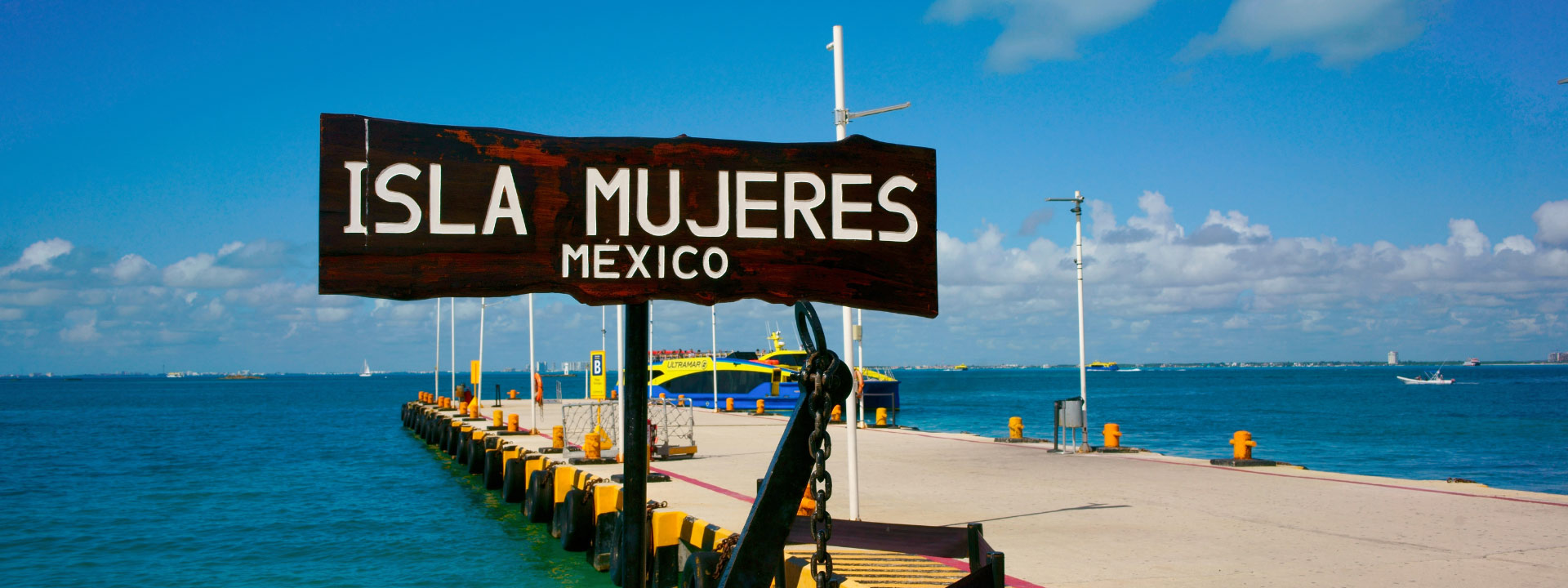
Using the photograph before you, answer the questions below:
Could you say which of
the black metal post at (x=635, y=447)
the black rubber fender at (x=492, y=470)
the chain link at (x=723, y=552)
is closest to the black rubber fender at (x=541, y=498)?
the black rubber fender at (x=492, y=470)

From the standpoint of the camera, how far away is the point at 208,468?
32094mm

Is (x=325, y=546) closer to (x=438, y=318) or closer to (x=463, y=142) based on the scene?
(x=463, y=142)

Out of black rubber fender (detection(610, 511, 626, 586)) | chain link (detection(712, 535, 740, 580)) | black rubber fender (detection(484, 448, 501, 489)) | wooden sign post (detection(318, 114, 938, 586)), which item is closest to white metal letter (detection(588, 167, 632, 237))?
wooden sign post (detection(318, 114, 938, 586))

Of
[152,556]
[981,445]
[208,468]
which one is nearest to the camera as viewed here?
[152,556]

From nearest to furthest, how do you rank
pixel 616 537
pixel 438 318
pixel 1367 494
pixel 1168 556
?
pixel 1168 556
pixel 616 537
pixel 1367 494
pixel 438 318

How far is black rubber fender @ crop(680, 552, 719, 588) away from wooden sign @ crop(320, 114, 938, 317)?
4264 mm

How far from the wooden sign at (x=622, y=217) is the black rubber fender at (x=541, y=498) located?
13.7m

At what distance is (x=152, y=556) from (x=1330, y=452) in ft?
117

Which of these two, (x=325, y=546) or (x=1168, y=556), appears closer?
(x=1168, y=556)

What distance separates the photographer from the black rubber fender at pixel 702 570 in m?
6.88

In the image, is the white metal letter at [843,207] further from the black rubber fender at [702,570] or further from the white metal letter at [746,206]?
the black rubber fender at [702,570]

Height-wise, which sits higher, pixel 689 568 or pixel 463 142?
pixel 463 142

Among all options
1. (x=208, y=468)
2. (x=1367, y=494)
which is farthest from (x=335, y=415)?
(x=1367, y=494)

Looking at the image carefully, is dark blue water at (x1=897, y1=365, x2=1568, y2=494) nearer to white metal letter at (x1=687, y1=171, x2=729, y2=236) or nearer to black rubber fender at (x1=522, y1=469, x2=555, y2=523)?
black rubber fender at (x1=522, y1=469, x2=555, y2=523)
